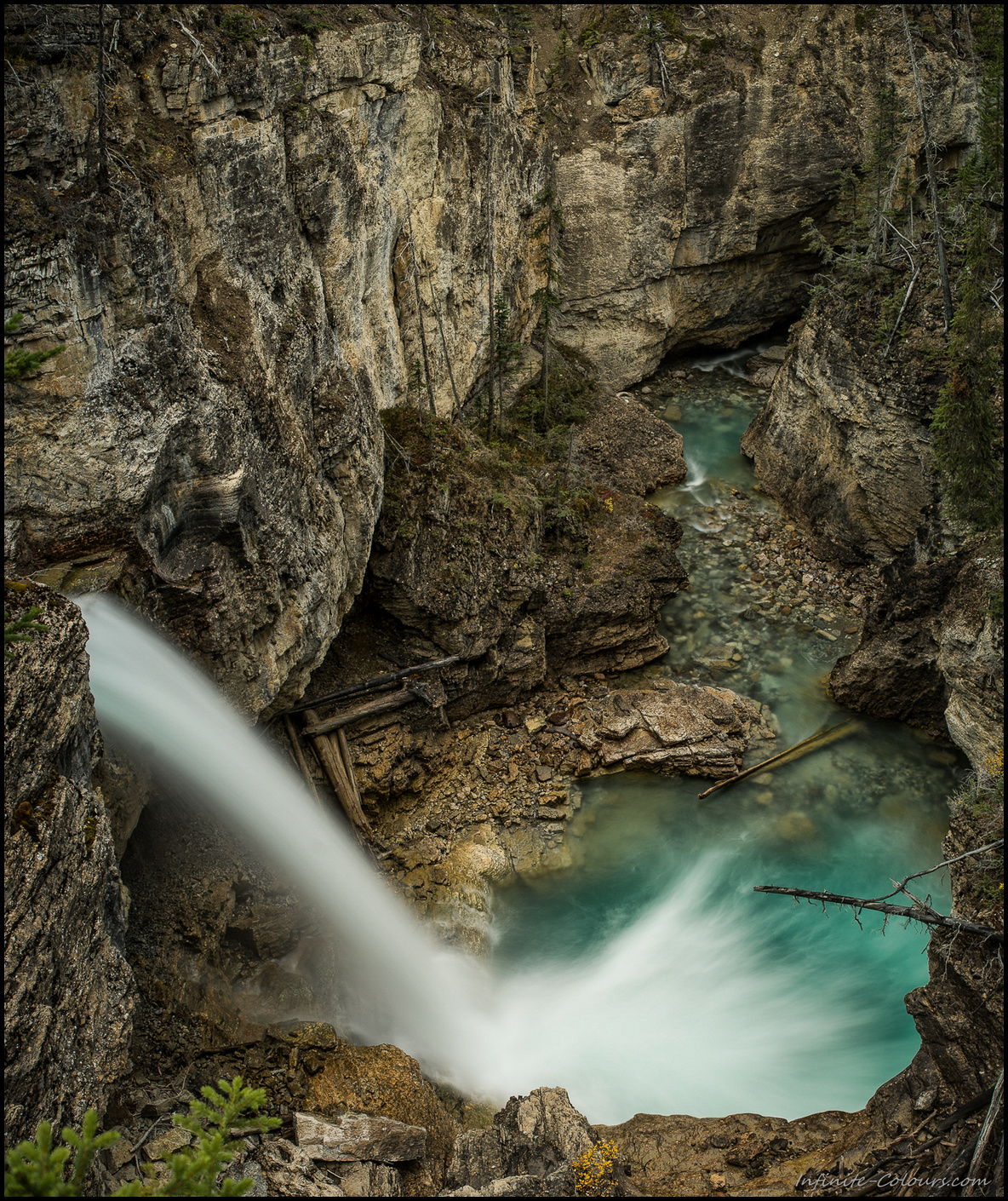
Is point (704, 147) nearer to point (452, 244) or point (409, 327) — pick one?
point (452, 244)

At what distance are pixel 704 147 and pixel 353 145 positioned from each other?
1419cm

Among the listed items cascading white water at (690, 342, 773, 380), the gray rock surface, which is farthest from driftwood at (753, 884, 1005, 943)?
cascading white water at (690, 342, 773, 380)

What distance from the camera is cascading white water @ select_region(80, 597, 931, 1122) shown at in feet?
37.0

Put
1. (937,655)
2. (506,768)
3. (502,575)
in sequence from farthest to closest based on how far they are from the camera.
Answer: (502,575) < (506,768) < (937,655)

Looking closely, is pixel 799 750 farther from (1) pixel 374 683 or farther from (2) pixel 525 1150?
(2) pixel 525 1150

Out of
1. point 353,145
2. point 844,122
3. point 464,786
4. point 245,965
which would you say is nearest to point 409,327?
point 353,145

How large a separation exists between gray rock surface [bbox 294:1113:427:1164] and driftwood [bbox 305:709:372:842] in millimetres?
5260

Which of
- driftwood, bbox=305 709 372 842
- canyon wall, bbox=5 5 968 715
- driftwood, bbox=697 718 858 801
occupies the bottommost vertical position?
driftwood, bbox=697 718 858 801

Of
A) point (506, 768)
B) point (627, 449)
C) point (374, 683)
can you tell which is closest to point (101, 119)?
point (374, 683)

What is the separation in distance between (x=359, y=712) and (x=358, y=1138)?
22.9 ft

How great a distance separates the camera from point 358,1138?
28.8ft

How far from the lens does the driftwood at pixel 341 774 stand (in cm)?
1407

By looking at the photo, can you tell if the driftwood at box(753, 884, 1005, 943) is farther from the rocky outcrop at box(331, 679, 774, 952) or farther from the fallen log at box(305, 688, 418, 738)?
the fallen log at box(305, 688, 418, 738)

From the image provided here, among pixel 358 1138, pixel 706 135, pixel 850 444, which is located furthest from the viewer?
pixel 706 135
